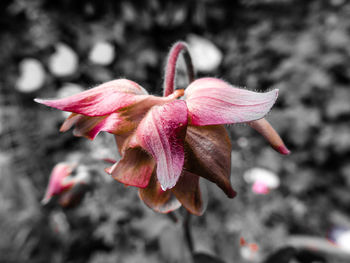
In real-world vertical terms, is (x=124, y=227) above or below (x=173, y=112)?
below

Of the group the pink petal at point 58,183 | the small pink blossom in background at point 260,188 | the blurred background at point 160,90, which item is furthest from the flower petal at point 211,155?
the small pink blossom in background at point 260,188

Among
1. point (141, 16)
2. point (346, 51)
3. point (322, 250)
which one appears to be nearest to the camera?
point (322, 250)

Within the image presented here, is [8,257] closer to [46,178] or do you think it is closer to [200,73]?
[46,178]

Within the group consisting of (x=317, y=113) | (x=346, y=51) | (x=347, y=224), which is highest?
(x=346, y=51)

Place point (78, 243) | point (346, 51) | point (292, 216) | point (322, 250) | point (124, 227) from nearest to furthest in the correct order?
point (322, 250) < point (124, 227) < point (78, 243) < point (292, 216) < point (346, 51)

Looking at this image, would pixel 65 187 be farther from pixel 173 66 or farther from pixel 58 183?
pixel 173 66

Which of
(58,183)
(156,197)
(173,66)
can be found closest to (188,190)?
(156,197)

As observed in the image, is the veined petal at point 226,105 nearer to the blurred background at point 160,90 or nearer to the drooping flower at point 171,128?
the drooping flower at point 171,128

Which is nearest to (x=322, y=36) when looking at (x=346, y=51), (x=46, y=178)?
(x=346, y=51)
